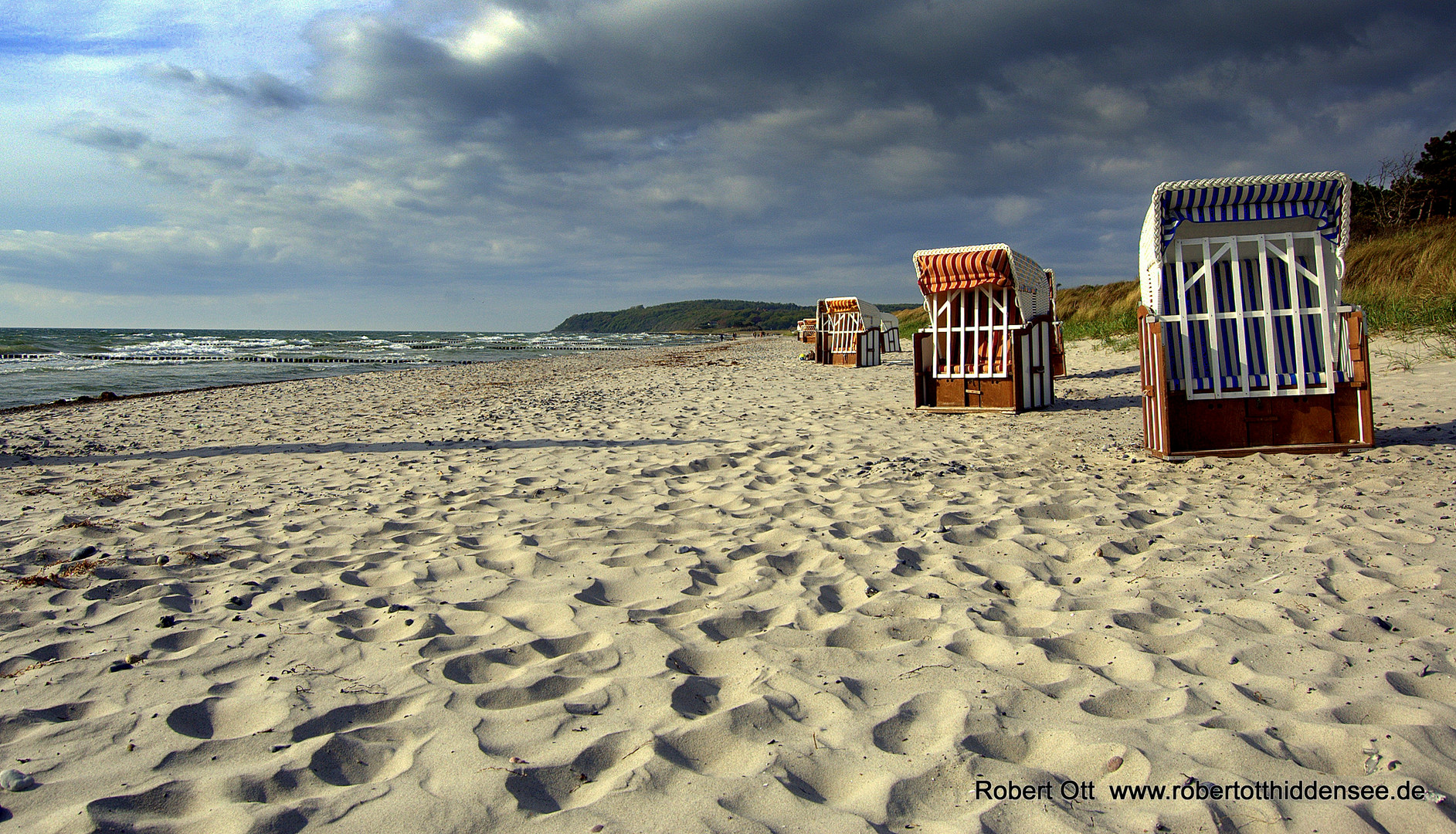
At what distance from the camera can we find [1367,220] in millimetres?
21906

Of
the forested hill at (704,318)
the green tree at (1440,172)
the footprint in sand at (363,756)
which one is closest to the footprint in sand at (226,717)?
the footprint in sand at (363,756)

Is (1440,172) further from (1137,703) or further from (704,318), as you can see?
(704,318)

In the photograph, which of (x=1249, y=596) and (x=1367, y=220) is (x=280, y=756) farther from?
(x=1367, y=220)

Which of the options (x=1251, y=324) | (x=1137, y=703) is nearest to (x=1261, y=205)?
(x=1251, y=324)

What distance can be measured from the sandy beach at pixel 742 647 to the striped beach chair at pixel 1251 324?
0.46m

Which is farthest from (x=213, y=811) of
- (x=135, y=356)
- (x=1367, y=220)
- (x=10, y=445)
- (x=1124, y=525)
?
(x=135, y=356)

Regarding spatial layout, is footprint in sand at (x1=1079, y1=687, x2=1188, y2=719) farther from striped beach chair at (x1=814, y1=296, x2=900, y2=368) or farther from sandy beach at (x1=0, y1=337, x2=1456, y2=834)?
striped beach chair at (x1=814, y1=296, x2=900, y2=368)

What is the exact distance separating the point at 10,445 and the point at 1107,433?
44.6 ft

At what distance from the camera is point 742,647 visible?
297 centimetres

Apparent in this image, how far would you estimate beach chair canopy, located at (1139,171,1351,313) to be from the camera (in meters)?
5.91

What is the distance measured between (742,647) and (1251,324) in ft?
19.8

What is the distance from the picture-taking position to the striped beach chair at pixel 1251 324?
6.04m

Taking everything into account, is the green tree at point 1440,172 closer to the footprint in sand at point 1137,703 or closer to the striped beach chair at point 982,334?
the striped beach chair at point 982,334

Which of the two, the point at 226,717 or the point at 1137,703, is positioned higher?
the point at 226,717
